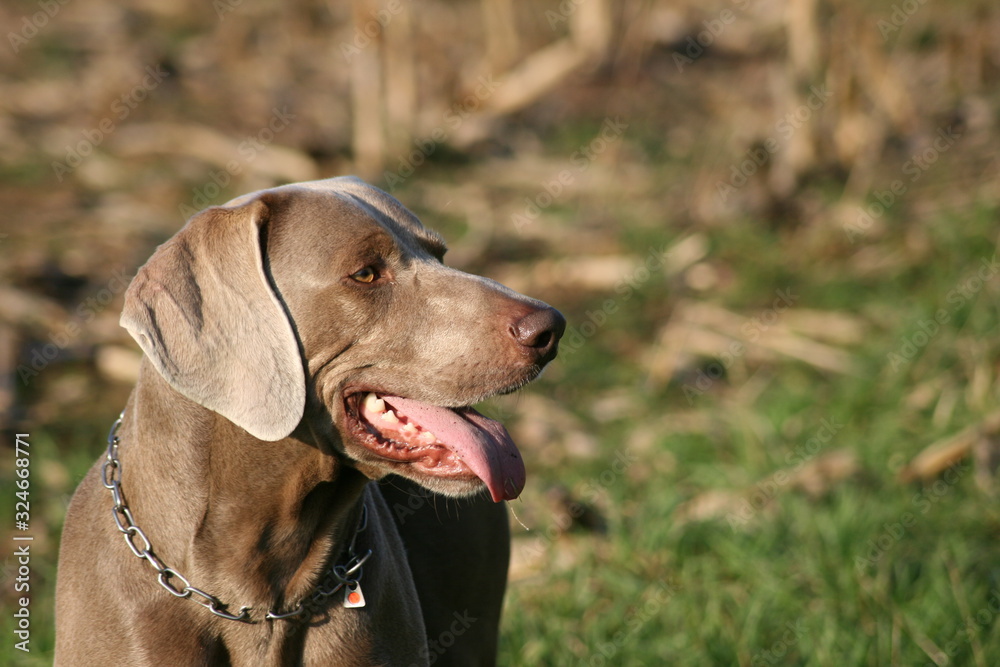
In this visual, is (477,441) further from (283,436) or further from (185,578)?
(185,578)

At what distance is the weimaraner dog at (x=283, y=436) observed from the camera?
2352mm

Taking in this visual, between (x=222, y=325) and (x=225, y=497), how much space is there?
1.33 feet

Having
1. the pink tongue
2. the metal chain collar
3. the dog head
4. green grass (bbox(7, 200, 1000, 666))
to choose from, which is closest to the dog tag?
the metal chain collar

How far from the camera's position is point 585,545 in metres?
4.42

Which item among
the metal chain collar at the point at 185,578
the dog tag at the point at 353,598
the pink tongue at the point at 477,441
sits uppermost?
the pink tongue at the point at 477,441

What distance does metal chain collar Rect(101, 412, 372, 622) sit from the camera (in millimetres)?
2414

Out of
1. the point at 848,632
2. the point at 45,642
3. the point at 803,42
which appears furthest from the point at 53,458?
the point at 803,42

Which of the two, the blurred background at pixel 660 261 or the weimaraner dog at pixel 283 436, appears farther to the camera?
the blurred background at pixel 660 261

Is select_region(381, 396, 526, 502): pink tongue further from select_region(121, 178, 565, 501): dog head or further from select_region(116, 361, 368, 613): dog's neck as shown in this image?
select_region(116, 361, 368, 613): dog's neck

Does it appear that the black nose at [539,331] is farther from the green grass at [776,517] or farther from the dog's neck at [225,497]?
the green grass at [776,517]

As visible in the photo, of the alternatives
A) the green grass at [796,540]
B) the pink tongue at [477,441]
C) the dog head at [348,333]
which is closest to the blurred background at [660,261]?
the green grass at [796,540]

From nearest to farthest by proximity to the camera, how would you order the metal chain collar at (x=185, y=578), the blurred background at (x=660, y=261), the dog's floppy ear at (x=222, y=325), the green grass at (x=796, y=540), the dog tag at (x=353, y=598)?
1. the dog's floppy ear at (x=222, y=325)
2. the metal chain collar at (x=185, y=578)
3. the dog tag at (x=353, y=598)
4. the green grass at (x=796, y=540)
5. the blurred background at (x=660, y=261)

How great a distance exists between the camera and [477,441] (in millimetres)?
2518

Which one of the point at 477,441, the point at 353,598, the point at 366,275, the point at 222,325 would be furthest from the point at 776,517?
the point at 222,325
